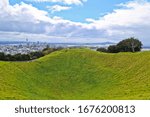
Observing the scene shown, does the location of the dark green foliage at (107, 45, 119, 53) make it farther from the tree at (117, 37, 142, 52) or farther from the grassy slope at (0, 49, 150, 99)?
the grassy slope at (0, 49, 150, 99)

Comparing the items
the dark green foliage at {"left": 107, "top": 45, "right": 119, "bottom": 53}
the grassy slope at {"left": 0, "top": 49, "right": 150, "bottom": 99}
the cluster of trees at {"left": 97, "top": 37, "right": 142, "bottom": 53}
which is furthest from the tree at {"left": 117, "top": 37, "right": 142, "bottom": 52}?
the grassy slope at {"left": 0, "top": 49, "right": 150, "bottom": 99}

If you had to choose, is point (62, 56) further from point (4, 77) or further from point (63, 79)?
point (4, 77)

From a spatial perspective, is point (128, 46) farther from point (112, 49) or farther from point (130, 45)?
point (112, 49)

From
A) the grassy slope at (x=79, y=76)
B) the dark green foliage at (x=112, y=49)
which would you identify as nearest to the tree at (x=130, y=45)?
the dark green foliage at (x=112, y=49)

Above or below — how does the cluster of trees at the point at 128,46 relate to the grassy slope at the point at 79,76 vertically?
above

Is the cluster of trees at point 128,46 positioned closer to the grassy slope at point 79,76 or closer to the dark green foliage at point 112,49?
the dark green foliage at point 112,49

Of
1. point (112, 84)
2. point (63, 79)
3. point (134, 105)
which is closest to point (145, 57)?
point (112, 84)

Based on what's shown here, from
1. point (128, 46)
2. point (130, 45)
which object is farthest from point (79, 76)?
point (130, 45)
